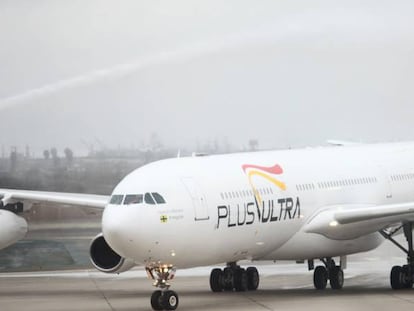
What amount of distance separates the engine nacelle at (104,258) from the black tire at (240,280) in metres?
2.11

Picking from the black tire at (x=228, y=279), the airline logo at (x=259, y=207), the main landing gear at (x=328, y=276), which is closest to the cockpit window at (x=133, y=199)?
the airline logo at (x=259, y=207)

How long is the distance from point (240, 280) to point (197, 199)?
386 cm

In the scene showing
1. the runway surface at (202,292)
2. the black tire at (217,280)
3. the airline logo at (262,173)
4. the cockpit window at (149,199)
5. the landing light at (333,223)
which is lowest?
the runway surface at (202,292)

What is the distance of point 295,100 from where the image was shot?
31.8 m

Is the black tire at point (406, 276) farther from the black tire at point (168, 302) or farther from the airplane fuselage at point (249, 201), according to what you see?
the black tire at point (168, 302)

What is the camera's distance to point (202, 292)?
938 inches

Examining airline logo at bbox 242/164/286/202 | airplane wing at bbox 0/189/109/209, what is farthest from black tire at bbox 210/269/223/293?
airplane wing at bbox 0/189/109/209

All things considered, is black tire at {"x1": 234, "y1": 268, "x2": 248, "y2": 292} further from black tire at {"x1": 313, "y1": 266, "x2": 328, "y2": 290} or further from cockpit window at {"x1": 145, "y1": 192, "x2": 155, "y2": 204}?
cockpit window at {"x1": 145, "y1": 192, "x2": 155, "y2": 204}

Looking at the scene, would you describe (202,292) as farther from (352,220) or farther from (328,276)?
(352,220)

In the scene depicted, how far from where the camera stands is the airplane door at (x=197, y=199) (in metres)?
20.2

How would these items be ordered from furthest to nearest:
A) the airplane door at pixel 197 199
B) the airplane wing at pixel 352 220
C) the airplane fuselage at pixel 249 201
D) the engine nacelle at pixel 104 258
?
1. the engine nacelle at pixel 104 258
2. the airplane wing at pixel 352 220
3. the airplane door at pixel 197 199
4. the airplane fuselage at pixel 249 201

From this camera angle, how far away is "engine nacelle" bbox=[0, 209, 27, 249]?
946 inches

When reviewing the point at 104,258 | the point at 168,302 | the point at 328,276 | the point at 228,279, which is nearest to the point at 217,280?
the point at 228,279

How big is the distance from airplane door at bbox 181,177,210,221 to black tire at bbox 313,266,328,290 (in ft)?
16.1
